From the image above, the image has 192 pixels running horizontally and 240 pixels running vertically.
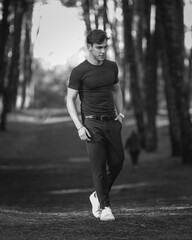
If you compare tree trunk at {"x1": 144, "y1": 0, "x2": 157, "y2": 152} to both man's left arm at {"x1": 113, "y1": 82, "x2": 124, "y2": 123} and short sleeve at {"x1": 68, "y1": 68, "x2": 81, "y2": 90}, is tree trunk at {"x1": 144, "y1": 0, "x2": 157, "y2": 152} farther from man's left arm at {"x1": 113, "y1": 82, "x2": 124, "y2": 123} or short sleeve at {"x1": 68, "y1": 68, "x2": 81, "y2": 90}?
short sleeve at {"x1": 68, "y1": 68, "x2": 81, "y2": 90}

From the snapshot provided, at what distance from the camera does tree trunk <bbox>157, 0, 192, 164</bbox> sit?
2394 cm

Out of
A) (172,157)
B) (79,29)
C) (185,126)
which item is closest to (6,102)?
(172,157)

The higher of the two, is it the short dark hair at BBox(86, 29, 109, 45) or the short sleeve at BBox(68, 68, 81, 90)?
the short dark hair at BBox(86, 29, 109, 45)

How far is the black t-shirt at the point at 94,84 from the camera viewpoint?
8.52 m

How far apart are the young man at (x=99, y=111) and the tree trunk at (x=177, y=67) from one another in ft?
51.2

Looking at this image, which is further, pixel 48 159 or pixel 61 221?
pixel 48 159

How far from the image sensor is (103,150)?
8.62 m

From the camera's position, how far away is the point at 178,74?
2433cm

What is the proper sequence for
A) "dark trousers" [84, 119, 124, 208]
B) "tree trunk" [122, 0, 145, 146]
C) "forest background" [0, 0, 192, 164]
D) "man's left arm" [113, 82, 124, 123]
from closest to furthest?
"dark trousers" [84, 119, 124, 208]
"man's left arm" [113, 82, 124, 123]
"forest background" [0, 0, 192, 164]
"tree trunk" [122, 0, 145, 146]

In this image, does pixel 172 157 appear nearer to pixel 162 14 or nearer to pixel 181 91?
pixel 181 91

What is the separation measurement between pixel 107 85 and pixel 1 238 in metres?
2.42

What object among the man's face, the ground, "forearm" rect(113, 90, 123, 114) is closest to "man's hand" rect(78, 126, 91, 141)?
"forearm" rect(113, 90, 123, 114)

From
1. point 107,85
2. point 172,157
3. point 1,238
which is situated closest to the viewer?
point 1,238

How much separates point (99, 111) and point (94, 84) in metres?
0.35
